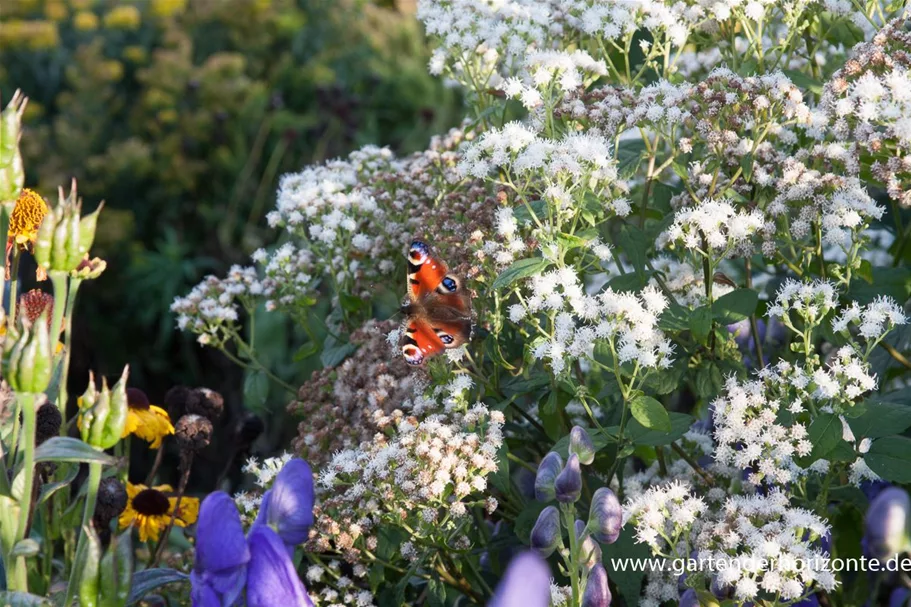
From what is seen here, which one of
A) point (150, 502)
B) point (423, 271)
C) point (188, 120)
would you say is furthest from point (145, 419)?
point (188, 120)

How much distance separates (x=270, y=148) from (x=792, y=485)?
4547mm

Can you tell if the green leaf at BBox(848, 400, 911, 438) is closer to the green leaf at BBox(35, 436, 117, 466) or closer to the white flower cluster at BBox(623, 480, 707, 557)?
the white flower cluster at BBox(623, 480, 707, 557)

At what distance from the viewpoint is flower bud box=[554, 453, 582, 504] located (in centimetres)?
135

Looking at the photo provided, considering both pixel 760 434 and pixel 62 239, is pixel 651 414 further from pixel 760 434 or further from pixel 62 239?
pixel 62 239

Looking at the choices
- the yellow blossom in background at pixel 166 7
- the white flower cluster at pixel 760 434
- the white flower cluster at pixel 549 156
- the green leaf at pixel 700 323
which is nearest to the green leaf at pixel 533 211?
the white flower cluster at pixel 549 156

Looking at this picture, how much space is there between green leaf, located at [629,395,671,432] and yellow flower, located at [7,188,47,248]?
0.90m

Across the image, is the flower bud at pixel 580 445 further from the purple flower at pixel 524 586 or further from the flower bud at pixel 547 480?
the purple flower at pixel 524 586

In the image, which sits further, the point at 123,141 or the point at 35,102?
the point at 35,102

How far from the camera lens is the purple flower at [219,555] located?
1312 mm

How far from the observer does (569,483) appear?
135 centimetres

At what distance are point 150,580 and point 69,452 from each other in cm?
40

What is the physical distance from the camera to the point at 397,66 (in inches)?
250

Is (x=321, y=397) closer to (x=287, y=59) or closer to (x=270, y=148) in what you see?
(x=270, y=148)

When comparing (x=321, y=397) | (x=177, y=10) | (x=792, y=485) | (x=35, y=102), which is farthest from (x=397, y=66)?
(x=792, y=485)
